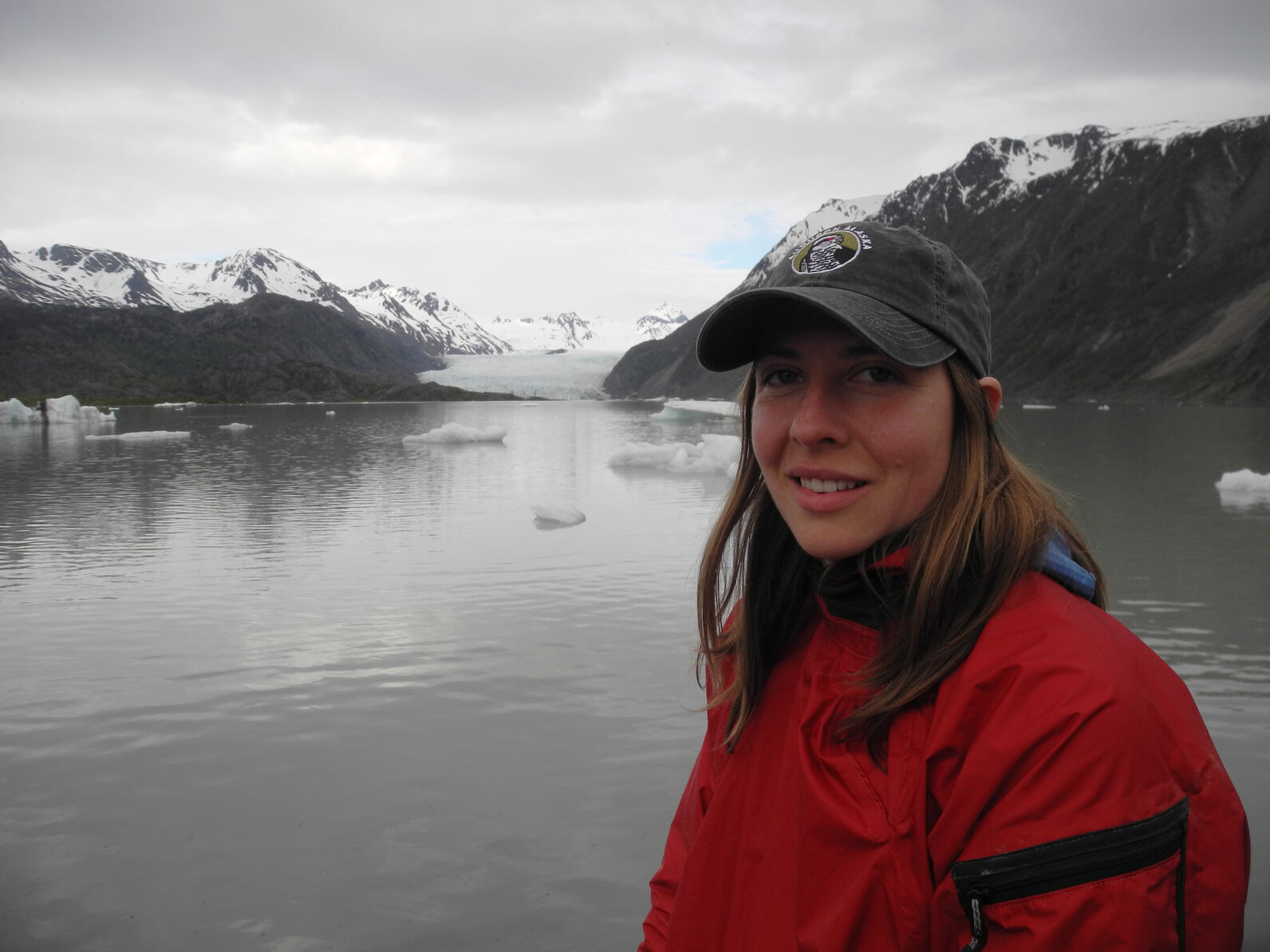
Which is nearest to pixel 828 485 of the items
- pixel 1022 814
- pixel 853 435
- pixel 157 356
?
pixel 853 435

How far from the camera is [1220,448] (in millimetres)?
20188

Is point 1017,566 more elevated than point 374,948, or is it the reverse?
point 1017,566

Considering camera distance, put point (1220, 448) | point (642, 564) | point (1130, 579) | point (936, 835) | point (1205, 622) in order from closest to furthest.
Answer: point (936, 835) < point (1205, 622) < point (1130, 579) < point (642, 564) < point (1220, 448)

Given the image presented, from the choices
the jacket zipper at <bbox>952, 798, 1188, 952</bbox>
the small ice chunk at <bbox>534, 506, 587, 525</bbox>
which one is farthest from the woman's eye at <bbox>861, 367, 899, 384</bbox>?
the small ice chunk at <bbox>534, 506, 587, 525</bbox>

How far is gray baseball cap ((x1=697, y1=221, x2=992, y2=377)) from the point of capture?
4.18 feet

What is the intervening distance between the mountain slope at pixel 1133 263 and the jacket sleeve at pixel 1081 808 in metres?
59.3

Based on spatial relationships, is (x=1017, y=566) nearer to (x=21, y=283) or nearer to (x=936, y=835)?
(x=936, y=835)

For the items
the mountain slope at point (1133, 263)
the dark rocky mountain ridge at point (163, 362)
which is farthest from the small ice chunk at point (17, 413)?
the mountain slope at point (1133, 263)

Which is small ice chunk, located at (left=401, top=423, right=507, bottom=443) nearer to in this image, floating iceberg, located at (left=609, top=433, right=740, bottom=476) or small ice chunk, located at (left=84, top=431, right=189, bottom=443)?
floating iceberg, located at (left=609, top=433, right=740, bottom=476)

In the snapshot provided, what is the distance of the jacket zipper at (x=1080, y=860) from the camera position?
1.03 m

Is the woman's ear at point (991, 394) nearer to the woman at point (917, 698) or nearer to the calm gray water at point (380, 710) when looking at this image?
the woman at point (917, 698)

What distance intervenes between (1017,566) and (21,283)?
22344cm

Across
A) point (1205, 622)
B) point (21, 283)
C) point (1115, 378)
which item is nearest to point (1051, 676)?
point (1205, 622)

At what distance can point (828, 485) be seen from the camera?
144cm
